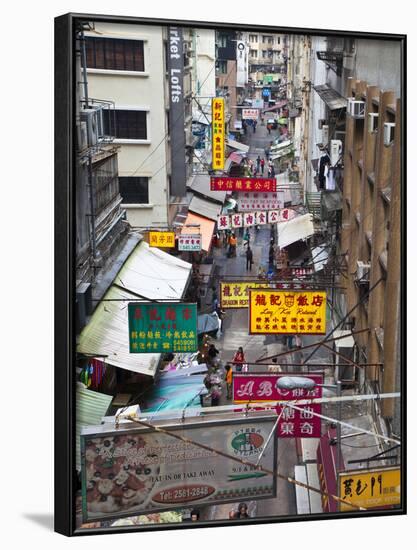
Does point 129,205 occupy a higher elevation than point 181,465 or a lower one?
higher

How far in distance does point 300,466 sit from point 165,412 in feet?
7.26

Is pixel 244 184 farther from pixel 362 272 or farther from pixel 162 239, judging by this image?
pixel 362 272

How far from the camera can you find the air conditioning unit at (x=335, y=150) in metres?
14.3

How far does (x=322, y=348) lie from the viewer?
12109 millimetres

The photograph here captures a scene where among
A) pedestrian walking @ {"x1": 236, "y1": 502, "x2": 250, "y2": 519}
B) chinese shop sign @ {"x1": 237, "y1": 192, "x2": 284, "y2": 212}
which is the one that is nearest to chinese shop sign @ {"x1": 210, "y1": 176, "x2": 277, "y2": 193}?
chinese shop sign @ {"x1": 237, "y1": 192, "x2": 284, "y2": 212}

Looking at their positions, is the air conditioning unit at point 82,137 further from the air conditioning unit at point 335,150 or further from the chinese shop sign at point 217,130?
the air conditioning unit at point 335,150

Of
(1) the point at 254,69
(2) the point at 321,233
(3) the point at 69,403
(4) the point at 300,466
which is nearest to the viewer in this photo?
(3) the point at 69,403

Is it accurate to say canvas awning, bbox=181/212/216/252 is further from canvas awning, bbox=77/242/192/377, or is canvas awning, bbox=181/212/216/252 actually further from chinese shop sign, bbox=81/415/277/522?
chinese shop sign, bbox=81/415/277/522

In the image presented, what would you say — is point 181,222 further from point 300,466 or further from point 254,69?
point 300,466

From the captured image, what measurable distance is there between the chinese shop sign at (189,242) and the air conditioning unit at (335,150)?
3.30 meters

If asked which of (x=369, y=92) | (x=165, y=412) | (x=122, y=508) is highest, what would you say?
(x=369, y=92)

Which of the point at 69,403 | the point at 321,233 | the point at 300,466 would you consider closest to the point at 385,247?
the point at 321,233

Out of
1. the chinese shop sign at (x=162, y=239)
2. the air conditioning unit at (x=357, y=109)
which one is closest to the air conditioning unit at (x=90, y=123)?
the chinese shop sign at (x=162, y=239)

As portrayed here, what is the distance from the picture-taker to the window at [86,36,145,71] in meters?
10.5
